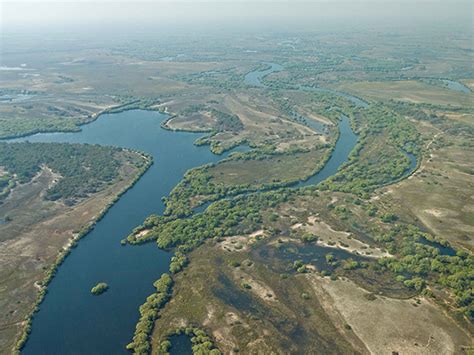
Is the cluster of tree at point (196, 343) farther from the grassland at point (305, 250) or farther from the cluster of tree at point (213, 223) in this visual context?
the cluster of tree at point (213, 223)

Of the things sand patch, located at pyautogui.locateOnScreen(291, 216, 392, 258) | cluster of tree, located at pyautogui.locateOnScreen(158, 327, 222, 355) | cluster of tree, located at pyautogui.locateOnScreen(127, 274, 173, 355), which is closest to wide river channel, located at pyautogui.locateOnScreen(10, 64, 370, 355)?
cluster of tree, located at pyautogui.locateOnScreen(127, 274, 173, 355)

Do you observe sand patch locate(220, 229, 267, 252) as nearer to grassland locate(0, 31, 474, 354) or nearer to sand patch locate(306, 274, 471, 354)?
grassland locate(0, 31, 474, 354)

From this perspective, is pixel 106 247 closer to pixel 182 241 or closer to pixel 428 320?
pixel 182 241

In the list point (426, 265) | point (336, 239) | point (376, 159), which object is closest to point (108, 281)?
point (336, 239)

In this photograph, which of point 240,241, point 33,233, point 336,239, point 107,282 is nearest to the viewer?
point 107,282

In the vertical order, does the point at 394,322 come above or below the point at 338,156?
above

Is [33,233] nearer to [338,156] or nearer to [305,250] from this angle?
[305,250]

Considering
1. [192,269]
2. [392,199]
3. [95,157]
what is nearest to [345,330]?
[192,269]
